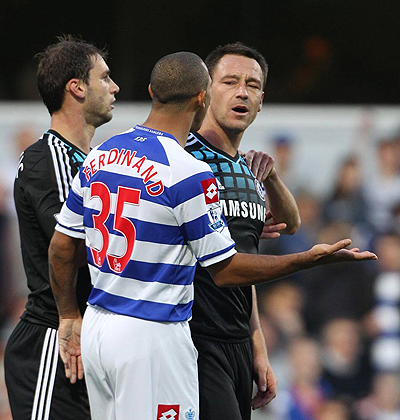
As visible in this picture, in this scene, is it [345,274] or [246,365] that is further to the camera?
[345,274]

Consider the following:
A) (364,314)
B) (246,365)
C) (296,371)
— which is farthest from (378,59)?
(246,365)

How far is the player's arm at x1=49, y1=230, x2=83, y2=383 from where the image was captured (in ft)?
10.5

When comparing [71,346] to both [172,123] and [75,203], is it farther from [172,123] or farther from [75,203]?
[172,123]

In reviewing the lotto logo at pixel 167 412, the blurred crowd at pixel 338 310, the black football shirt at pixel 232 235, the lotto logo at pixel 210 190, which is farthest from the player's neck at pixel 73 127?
the blurred crowd at pixel 338 310

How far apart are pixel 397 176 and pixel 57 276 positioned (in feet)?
18.2

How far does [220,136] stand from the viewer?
3777 mm

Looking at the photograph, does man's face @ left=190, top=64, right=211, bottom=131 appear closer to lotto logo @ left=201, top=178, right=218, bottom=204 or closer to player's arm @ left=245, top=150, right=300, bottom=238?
lotto logo @ left=201, top=178, right=218, bottom=204

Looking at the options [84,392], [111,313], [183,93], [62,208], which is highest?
[183,93]

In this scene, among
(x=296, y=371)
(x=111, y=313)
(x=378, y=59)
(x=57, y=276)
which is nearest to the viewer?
(x=111, y=313)

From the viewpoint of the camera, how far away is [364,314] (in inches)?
315

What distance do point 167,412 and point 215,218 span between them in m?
0.73

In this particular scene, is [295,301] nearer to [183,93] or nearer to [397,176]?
[397,176]

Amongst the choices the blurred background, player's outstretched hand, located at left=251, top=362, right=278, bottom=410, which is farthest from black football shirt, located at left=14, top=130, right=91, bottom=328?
the blurred background

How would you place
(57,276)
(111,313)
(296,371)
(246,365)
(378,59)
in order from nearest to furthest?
(111,313), (57,276), (246,365), (296,371), (378,59)
